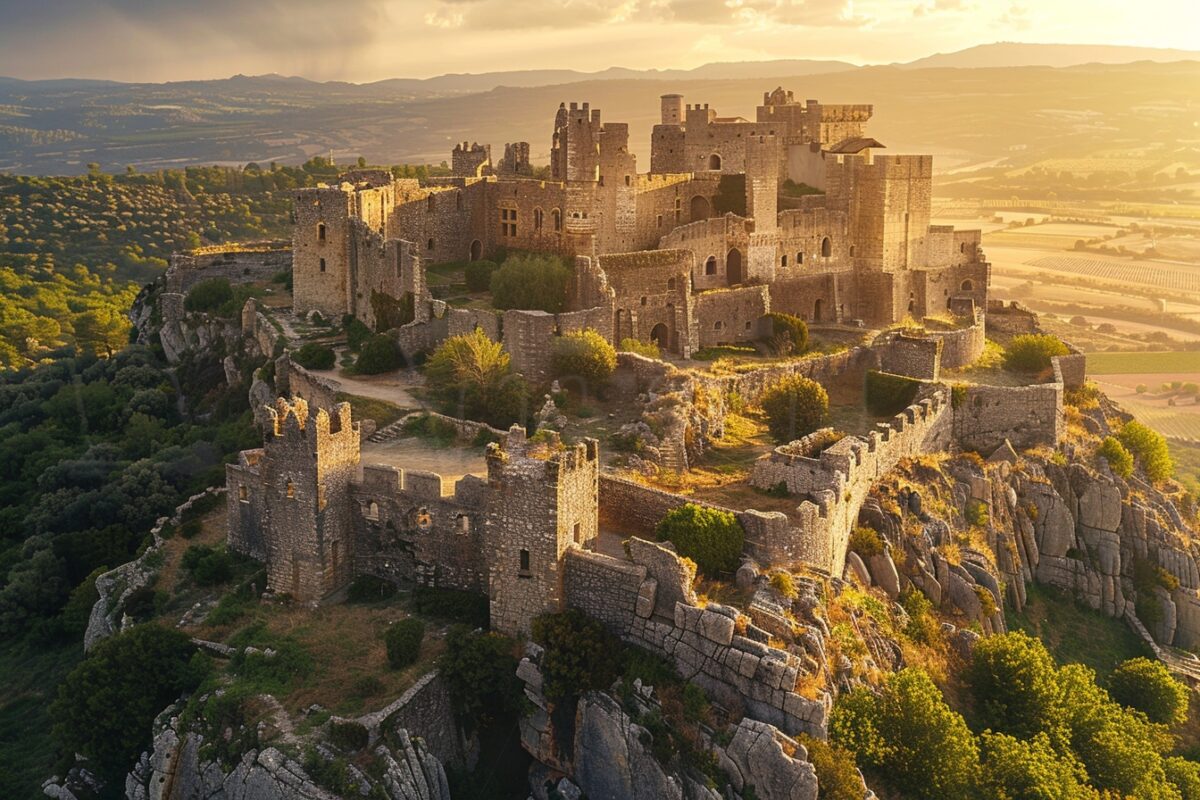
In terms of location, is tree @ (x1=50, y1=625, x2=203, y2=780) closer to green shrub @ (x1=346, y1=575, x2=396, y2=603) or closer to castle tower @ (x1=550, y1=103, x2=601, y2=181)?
green shrub @ (x1=346, y1=575, x2=396, y2=603)

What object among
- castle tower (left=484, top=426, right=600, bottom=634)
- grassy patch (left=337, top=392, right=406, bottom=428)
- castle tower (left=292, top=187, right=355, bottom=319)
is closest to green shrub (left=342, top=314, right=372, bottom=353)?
castle tower (left=292, top=187, right=355, bottom=319)

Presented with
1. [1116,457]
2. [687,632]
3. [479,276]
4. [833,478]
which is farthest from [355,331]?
[1116,457]

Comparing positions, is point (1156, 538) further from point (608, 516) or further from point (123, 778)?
point (123, 778)

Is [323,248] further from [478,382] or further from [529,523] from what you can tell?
[529,523]

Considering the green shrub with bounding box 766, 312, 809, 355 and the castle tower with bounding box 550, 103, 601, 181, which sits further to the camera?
the castle tower with bounding box 550, 103, 601, 181

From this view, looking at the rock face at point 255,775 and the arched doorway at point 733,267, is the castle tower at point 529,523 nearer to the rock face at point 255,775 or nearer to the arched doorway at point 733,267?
the rock face at point 255,775
